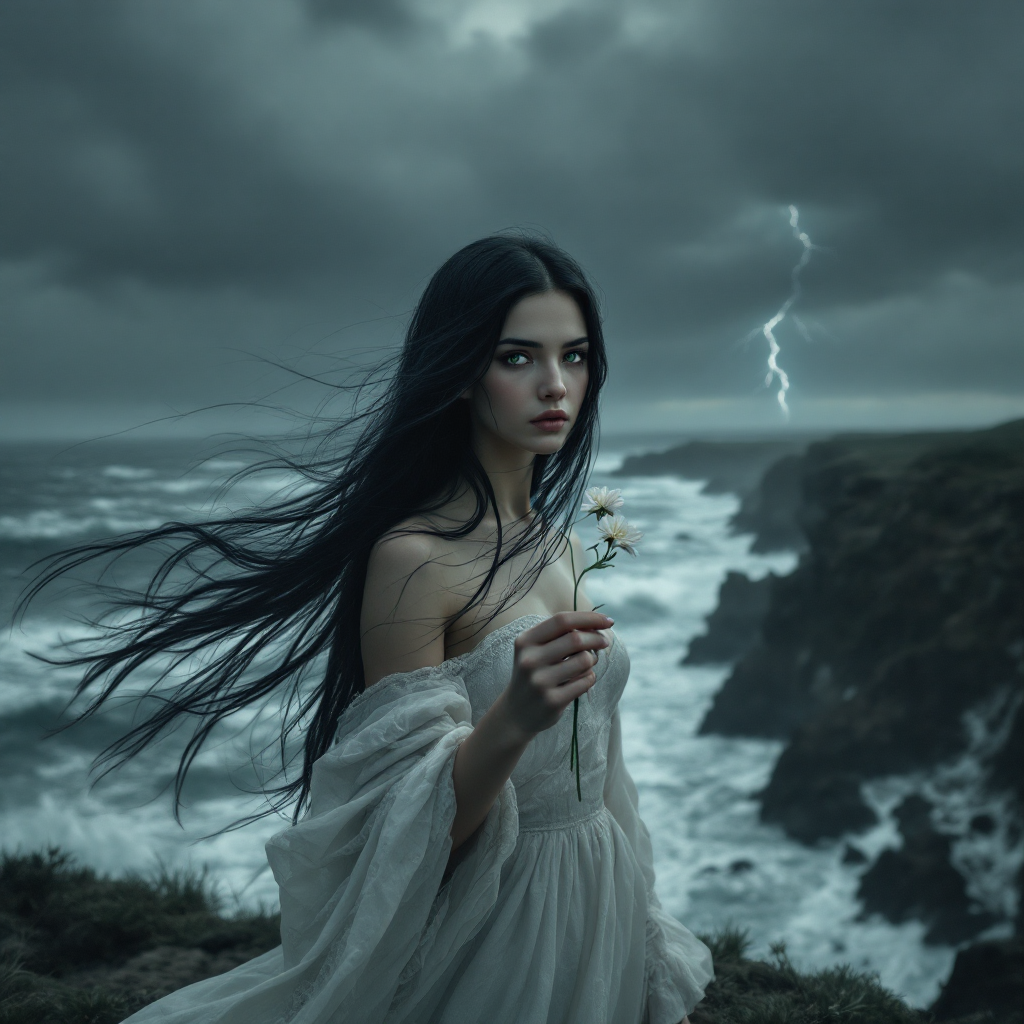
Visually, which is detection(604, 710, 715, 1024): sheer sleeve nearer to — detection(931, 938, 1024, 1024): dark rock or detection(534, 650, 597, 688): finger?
detection(534, 650, 597, 688): finger

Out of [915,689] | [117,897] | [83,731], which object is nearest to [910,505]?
[915,689]

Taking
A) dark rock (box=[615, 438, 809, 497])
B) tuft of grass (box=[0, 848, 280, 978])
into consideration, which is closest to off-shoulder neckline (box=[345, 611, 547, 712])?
tuft of grass (box=[0, 848, 280, 978])

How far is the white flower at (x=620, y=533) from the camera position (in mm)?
1757

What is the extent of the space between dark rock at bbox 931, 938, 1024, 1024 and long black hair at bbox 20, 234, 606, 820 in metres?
4.93

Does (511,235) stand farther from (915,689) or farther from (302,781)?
(915,689)

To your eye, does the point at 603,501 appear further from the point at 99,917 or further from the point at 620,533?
the point at 99,917

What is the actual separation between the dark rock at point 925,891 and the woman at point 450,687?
10.7 meters

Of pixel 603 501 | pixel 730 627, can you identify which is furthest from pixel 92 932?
pixel 730 627

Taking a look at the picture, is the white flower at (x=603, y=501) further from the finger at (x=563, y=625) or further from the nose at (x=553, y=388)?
the nose at (x=553, y=388)

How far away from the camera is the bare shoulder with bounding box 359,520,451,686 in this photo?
6.63ft

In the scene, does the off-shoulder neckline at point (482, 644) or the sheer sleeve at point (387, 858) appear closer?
the sheer sleeve at point (387, 858)

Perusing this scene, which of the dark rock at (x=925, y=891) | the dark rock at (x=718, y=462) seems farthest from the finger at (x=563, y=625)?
the dark rock at (x=718, y=462)

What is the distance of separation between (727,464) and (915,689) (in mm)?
24617

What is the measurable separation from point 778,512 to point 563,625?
32.9 meters
